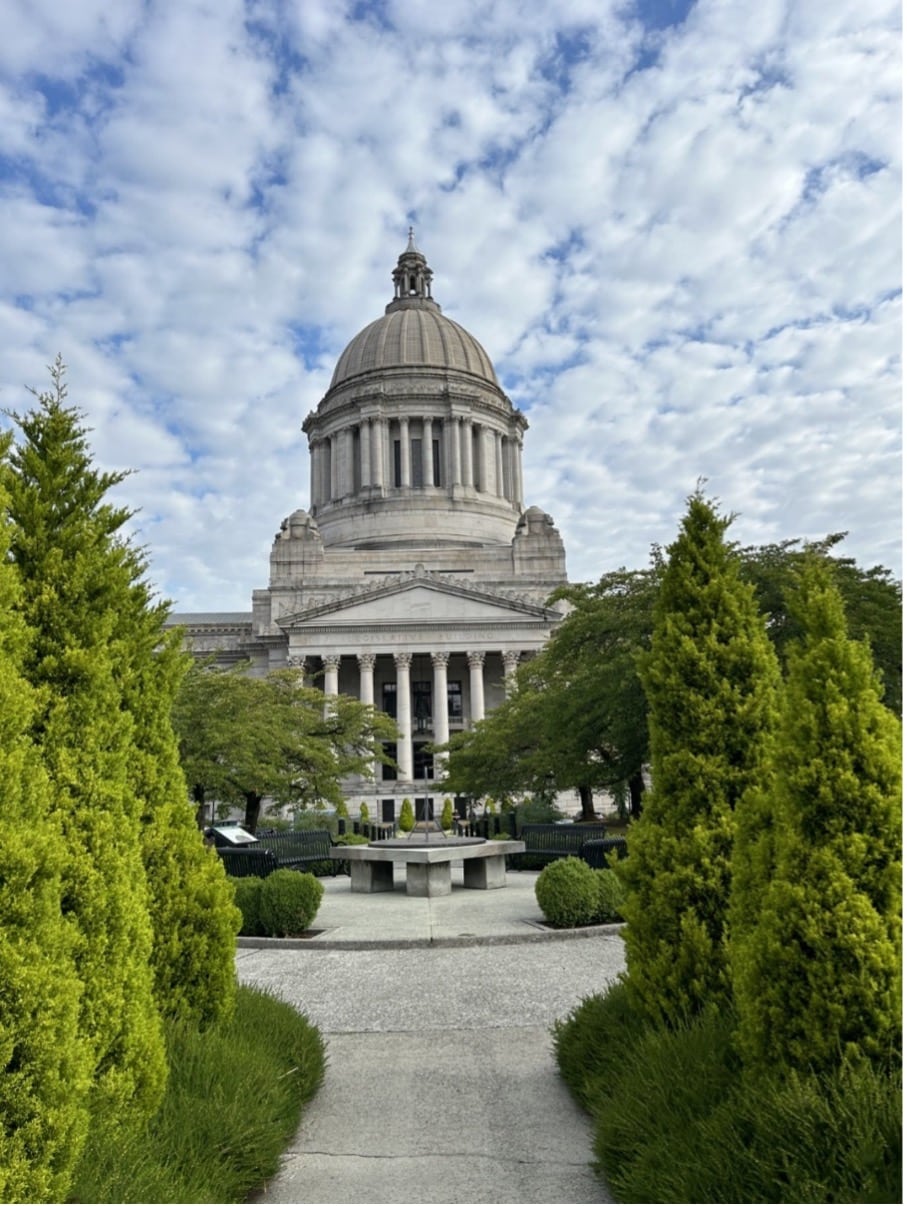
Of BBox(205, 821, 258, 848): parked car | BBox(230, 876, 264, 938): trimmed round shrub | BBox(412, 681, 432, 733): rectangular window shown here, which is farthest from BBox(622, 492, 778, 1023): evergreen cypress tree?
BBox(412, 681, 432, 733): rectangular window

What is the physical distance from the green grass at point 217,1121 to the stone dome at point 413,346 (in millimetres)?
74043

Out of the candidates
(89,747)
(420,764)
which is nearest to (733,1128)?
(89,747)

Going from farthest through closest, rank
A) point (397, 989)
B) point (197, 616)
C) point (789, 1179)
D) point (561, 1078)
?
point (197, 616), point (397, 989), point (561, 1078), point (789, 1179)

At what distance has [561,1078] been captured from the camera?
7223 mm

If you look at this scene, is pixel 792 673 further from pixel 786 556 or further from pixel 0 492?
pixel 786 556

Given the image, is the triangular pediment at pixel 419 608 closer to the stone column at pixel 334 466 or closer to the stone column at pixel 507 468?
the stone column at pixel 334 466

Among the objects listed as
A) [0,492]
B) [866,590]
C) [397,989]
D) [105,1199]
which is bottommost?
[397,989]

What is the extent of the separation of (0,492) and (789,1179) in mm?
5141

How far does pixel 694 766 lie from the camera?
21.8 ft

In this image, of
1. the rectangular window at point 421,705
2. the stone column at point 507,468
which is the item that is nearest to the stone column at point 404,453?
the stone column at point 507,468

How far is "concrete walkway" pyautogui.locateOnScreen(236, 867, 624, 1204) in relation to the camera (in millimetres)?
5496

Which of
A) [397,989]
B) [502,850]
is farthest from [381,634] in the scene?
[397,989]

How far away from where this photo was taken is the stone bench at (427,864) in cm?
1866

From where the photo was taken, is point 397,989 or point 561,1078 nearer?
point 561,1078
